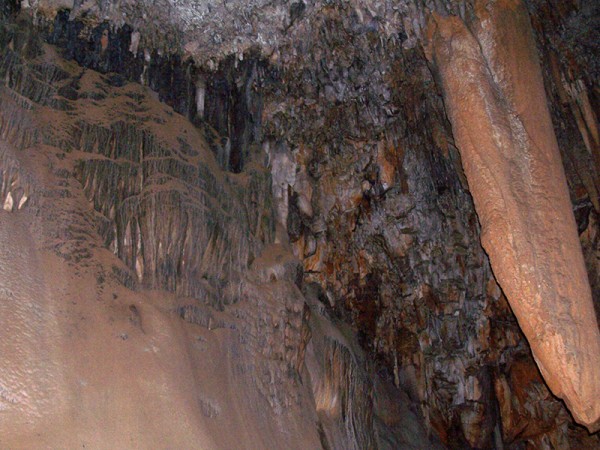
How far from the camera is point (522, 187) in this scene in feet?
19.3

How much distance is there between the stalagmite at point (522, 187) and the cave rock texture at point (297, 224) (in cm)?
2

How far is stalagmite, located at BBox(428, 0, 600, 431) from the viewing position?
5.25 meters

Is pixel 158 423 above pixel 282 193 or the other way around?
the other way around

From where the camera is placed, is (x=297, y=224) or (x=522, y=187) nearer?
(x=522, y=187)

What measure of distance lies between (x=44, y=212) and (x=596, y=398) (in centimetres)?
512

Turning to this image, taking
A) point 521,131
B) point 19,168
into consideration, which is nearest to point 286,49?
point 521,131

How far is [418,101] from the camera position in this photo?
27.8 feet

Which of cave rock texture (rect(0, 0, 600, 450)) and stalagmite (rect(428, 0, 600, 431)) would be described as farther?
stalagmite (rect(428, 0, 600, 431))

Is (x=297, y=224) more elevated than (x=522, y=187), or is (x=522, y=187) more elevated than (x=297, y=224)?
(x=297, y=224)

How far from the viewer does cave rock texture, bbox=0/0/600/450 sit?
16.8ft

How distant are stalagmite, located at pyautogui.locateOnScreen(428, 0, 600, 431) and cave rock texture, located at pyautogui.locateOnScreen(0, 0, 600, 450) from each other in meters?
0.02

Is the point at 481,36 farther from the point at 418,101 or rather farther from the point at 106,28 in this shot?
the point at 106,28

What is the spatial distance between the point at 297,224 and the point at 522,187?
133 inches

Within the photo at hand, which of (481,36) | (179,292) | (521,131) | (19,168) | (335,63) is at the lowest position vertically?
(179,292)
